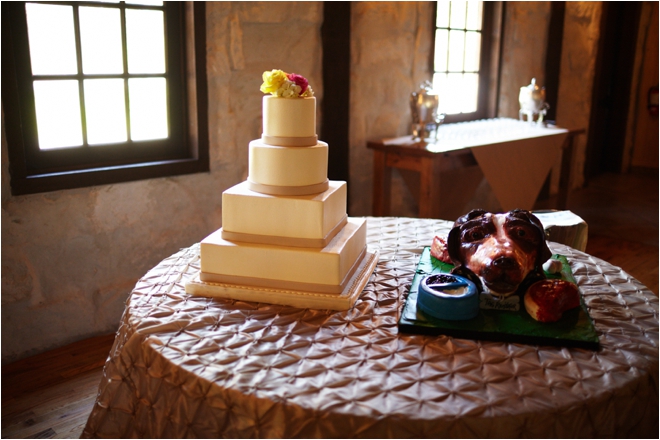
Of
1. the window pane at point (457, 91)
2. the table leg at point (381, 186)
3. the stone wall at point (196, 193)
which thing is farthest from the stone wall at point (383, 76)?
the window pane at point (457, 91)

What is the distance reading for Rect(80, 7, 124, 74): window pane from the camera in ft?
7.98

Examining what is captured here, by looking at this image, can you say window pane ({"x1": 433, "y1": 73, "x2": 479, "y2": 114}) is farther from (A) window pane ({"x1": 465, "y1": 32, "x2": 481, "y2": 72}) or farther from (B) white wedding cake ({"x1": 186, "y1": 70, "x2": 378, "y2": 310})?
(B) white wedding cake ({"x1": 186, "y1": 70, "x2": 378, "y2": 310})

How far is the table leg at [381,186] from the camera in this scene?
3.46m

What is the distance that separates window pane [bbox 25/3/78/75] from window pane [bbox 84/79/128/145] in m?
0.12

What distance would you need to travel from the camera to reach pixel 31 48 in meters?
2.30

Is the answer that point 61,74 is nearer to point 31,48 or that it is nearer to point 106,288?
point 31,48

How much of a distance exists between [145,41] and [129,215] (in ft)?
2.52

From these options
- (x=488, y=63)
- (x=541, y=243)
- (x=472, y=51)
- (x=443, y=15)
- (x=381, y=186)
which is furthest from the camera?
(x=488, y=63)

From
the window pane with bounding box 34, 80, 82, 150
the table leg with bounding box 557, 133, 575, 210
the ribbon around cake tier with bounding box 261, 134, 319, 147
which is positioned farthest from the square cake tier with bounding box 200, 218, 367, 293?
the table leg with bounding box 557, 133, 575, 210

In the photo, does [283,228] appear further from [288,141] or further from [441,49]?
[441,49]

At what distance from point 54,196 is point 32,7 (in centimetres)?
73

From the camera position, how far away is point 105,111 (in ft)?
8.38

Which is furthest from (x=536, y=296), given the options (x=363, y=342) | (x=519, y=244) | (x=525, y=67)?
(x=525, y=67)

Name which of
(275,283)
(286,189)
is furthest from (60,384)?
(286,189)
